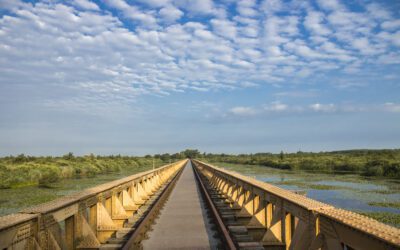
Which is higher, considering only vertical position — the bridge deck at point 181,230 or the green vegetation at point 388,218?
the bridge deck at point 181,230

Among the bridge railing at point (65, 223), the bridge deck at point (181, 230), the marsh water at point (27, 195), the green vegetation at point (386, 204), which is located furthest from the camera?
the green vegetation at point (386, 204)

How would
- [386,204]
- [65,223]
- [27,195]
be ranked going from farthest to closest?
1. [27,195]
2. [386,204]
3. [65,223]

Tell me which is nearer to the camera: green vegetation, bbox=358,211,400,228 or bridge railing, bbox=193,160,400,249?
bridge railing, bbox=193,160,400,249

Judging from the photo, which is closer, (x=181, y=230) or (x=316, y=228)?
(x=316, y=228)

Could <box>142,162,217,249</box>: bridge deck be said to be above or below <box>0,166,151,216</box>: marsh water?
above

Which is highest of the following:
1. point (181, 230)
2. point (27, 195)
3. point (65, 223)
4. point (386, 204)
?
point (65, 223)

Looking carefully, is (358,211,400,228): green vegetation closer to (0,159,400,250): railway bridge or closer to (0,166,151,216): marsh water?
(0,159,400,250): railway bridge

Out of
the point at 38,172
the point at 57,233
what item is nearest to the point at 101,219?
the point at 57,233

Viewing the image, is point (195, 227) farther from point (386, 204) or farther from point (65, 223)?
point (386, 204)

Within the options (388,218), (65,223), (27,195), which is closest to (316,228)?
(65,223)

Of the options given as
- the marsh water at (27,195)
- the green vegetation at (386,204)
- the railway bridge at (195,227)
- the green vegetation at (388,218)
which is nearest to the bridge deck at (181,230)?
the railway bridge at (195,227)

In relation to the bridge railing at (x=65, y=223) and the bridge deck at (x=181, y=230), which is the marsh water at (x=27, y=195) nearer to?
the bridge deck at (x=181, y=230)

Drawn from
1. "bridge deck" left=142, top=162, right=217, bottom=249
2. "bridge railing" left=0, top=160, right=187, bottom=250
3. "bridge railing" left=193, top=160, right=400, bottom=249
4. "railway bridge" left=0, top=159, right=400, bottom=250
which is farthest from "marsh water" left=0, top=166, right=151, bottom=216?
"bridge railing" left=193, top=160, right=400, bottom=249

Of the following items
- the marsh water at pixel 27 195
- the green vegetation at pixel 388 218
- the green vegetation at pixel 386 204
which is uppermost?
the marsh water at pixel 27 195
